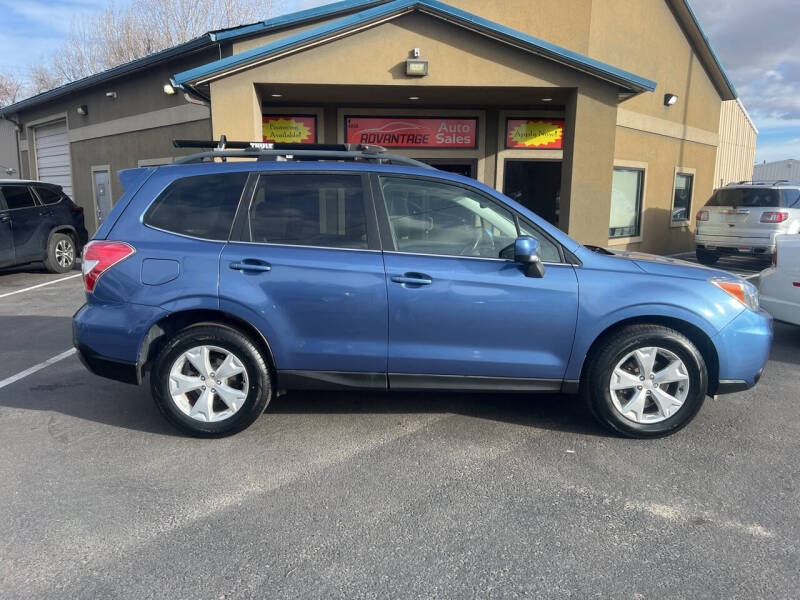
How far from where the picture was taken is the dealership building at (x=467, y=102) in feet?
28.8

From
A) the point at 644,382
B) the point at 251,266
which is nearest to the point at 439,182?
the point at 251,266

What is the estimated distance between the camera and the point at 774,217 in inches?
464

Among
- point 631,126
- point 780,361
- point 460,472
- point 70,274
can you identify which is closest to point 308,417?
point 460,472

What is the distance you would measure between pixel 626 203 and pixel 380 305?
11.2 meters

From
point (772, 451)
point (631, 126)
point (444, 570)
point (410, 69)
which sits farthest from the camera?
point (631, 126)

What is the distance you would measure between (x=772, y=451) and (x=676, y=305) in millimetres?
1121

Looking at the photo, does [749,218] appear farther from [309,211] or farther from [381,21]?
[309,211]

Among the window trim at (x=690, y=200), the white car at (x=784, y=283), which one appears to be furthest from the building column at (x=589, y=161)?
the window trim at (x=690, y=200)

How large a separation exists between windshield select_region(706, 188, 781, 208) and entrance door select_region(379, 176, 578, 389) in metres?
10.7

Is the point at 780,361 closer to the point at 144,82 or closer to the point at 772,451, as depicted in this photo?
the point at 772,451

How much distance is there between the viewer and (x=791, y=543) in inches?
108

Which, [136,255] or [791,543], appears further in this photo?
[136,255]

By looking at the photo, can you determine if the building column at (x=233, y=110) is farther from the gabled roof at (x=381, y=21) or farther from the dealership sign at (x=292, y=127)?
the dealership sign at (x=292, y=127)

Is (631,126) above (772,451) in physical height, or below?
above
